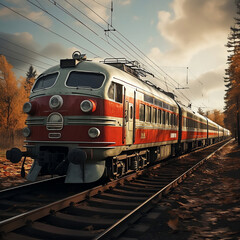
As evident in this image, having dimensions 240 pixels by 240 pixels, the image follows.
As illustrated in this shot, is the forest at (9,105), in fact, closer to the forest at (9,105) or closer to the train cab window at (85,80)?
the forest at (9,105)

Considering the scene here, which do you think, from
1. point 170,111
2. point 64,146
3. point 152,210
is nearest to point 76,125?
point 64,146

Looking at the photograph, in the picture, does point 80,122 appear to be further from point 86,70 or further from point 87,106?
point 86,70

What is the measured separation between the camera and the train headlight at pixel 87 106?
22.3 feet

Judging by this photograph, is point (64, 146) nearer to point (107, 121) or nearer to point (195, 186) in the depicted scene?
point (107, 121)

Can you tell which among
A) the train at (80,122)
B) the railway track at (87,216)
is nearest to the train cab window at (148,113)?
the train at (80,122)

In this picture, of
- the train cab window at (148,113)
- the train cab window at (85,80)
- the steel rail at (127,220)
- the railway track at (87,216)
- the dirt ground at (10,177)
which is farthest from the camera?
the train cab window at (148,113)

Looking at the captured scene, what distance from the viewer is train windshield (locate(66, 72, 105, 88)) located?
7.43m

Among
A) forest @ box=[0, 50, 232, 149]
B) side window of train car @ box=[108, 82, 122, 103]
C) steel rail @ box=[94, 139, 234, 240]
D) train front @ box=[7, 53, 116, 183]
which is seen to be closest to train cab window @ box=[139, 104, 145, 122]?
side window of train car @ box=[108, 82, 122, 103]

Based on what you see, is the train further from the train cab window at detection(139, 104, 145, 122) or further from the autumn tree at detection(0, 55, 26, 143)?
the autumn tree at detection(0, 55, 26, 143)

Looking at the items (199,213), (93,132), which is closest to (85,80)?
(93,132)

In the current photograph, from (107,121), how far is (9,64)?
85.5 feet

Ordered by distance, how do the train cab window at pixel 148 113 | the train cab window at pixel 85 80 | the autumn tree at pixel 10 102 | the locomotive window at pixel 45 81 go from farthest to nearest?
the autumn tree at pixel 10 102 < the train cab window at pixel 148 113 < the locomotive window at pixel 45 81 < the train cab window at pixel 85 80

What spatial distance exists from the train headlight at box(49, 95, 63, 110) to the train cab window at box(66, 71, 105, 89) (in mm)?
540

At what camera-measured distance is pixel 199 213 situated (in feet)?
19.3
